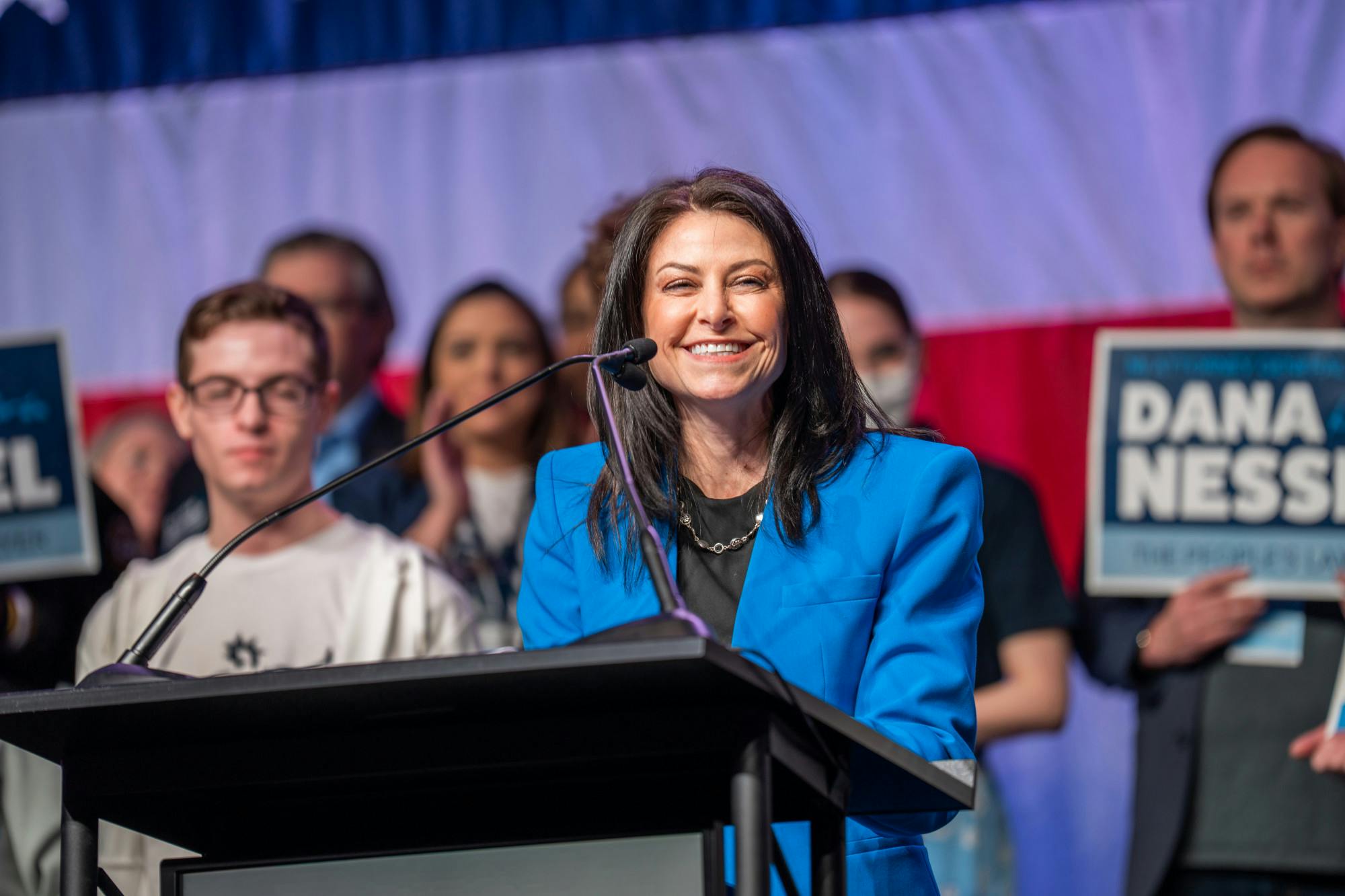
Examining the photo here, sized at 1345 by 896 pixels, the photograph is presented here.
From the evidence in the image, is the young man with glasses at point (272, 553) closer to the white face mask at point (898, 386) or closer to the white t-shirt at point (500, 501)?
the white t-shirt at point (500, 501)

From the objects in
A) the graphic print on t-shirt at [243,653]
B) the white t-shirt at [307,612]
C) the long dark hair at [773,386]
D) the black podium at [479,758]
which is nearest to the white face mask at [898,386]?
the white t-shirt at [307,612]

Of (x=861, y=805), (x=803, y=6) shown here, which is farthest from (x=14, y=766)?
(x=861, y=805)

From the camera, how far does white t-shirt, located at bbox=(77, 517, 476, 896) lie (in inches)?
155

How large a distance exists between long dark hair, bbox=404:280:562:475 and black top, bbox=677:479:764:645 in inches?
95.8

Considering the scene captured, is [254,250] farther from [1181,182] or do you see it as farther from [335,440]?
[1181,182]

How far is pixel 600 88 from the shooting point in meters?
4.83

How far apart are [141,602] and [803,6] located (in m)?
2.50

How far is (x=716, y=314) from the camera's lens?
7.13 ft

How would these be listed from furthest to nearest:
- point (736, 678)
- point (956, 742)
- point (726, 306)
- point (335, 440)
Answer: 1. point (335, 440)
2. point (726, 306)
3. point (956, 742)
4. point (736, 678)

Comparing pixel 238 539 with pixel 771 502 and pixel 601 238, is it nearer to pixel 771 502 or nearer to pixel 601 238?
pixel 771 502

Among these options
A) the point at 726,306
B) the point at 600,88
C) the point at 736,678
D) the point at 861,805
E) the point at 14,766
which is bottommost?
the point at 14,766

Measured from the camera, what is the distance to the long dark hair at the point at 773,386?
7.18ft

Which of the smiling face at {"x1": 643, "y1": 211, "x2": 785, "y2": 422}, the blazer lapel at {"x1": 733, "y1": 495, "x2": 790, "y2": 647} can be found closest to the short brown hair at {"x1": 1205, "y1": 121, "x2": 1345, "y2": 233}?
the smiling face at {"x1": 643, "y1": 211, "x2": 785, "y2": 422}

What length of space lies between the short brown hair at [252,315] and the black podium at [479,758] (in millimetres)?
2395
